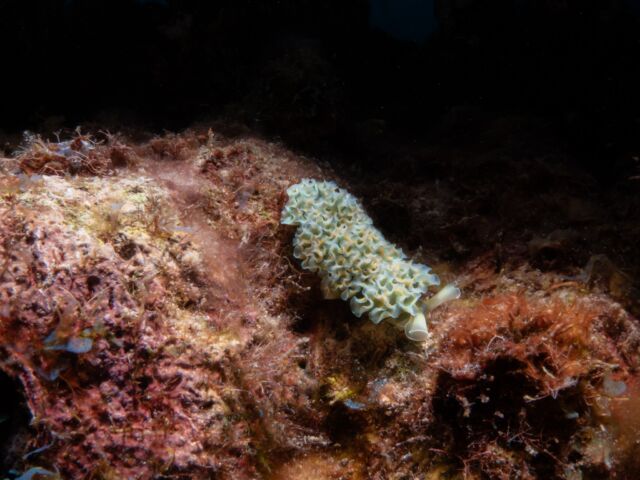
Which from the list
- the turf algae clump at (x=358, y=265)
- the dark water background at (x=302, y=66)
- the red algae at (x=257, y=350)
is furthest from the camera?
the dark water background at (x=302, y=66)

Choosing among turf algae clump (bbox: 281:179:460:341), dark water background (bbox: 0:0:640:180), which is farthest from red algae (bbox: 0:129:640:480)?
dark water background (bbox: 0:0:640:180)

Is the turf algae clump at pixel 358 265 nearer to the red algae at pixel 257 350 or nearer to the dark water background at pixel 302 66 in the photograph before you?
the red algae at pixel 257 350

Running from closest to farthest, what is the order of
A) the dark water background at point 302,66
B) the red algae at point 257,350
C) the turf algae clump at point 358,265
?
1. the red algae at point 257,350
2. the turf algae clump at point 358,265
3. the dark water background at point 302,66

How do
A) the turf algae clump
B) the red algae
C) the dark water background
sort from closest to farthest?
the red algae
the turf algae clump
the dark water background

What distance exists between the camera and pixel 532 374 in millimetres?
2773

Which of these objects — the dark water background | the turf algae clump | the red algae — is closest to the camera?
the red algae

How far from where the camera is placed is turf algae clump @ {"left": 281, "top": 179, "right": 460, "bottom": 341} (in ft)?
10.4

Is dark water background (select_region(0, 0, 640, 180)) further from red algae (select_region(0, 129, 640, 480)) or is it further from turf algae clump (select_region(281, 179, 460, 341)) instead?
red algae (select_region(0, 129, 640, 480))

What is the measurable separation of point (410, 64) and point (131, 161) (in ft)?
20.2

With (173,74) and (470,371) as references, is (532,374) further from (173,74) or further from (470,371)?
(173,74)

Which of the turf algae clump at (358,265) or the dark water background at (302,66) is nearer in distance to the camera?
the turf algae clump at (358,265)

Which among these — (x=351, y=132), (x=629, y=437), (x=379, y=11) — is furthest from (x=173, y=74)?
(x=379, y=11)

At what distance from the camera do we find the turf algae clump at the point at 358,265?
3.18 meters

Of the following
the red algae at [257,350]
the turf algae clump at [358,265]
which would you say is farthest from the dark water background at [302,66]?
the red algae at [257,350]
